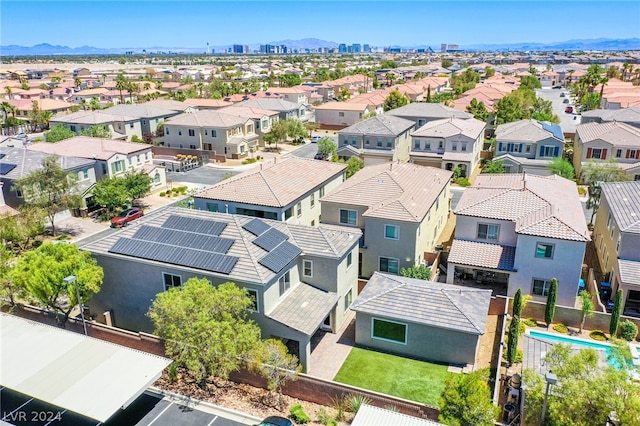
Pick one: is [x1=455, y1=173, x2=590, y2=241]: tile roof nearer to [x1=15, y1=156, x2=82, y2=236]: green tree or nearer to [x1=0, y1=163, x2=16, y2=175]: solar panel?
[x1=15, y1=156, x2=82, y2=236]: green tree

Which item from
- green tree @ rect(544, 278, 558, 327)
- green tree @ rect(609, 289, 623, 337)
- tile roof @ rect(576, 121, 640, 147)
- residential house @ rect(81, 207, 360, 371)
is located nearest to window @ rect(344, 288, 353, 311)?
residential house @ rect(81, 207, 360, 371)

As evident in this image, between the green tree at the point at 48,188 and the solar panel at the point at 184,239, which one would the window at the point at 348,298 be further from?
the green tree at the point at 48,188

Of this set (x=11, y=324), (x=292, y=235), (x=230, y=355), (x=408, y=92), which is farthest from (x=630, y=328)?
(x=408, y=92)

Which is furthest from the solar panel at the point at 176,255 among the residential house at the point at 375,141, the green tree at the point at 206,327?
the residential house at the point at 375,141

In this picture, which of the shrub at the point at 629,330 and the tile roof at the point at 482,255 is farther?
the tile roof at the point at 482,255

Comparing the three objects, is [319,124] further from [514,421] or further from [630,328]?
[514,421]

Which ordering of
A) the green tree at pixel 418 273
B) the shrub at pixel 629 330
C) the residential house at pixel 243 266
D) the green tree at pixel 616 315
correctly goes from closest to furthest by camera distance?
the residential house at pixel 243 266 → the green tree at pixel 616 315 → the shrub at pixel 629 330 → the green tree at pixel 418 273
